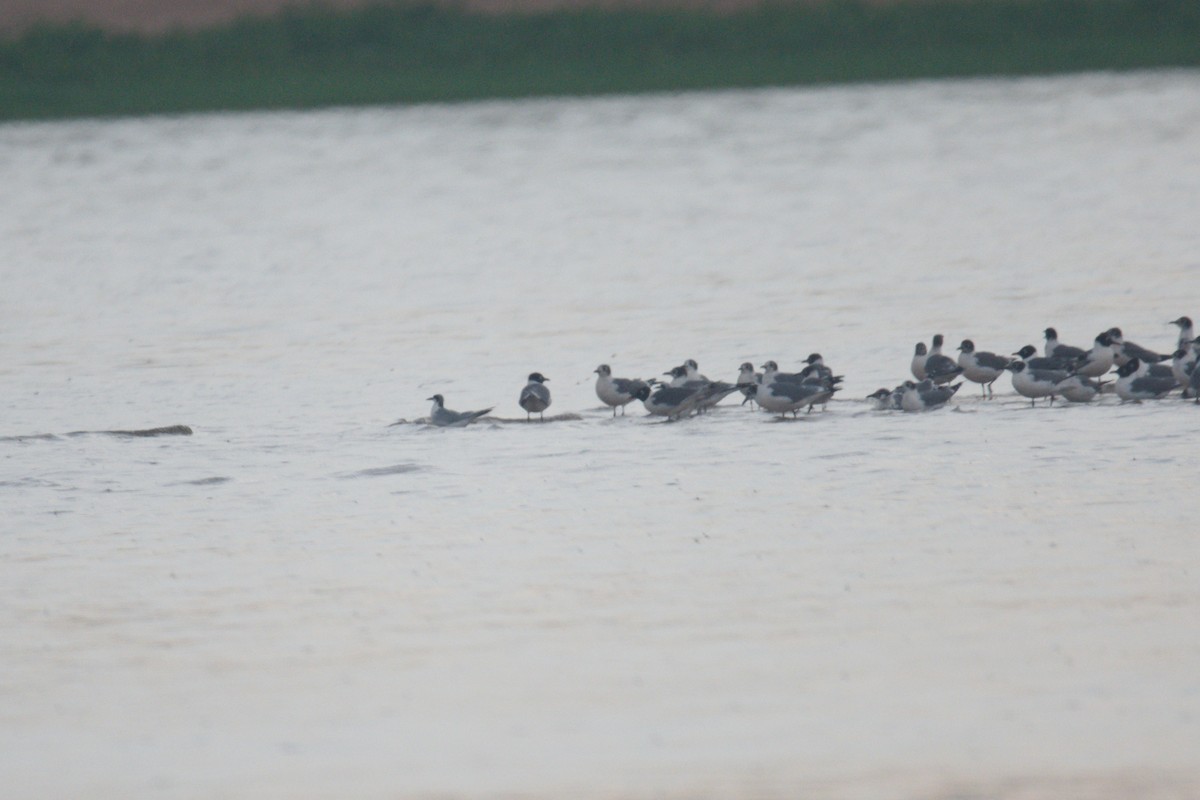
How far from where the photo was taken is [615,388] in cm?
1644

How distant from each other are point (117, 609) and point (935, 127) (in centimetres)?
4834

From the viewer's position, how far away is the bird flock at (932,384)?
1579cm

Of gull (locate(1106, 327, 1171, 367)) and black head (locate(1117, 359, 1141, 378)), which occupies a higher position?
gull (locate(1106, 327, 1171, 367))

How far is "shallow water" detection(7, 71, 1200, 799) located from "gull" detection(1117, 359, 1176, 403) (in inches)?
10.4

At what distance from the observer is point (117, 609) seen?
34.3ft

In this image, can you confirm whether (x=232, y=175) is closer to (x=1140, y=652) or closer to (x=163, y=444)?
(x=163, y=444)

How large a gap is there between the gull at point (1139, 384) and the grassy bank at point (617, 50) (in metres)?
55.3

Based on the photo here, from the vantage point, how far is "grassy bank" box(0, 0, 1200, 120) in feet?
231

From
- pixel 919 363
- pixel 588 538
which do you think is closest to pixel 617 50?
pixel 919 363

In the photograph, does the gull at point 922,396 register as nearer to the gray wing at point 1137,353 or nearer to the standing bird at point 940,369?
the standing bird at point 940,369

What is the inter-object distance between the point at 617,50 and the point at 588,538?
6179 centimetres

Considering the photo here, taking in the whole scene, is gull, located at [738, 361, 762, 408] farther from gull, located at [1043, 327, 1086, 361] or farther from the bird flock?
gull, located at [1043, 327, 1086, 361]

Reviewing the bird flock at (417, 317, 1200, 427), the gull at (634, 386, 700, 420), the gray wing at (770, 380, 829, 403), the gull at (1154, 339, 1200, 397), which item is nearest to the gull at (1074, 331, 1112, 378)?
the bird flock at (417, 317, 1200, 427)

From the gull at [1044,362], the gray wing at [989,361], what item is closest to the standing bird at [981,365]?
the gray wing at [989,361]
